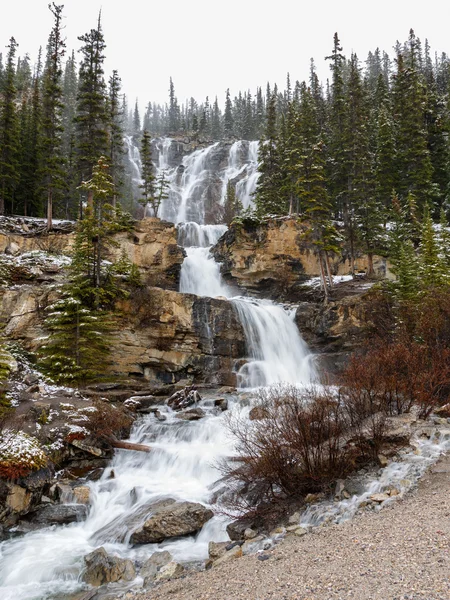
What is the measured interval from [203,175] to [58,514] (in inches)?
2322

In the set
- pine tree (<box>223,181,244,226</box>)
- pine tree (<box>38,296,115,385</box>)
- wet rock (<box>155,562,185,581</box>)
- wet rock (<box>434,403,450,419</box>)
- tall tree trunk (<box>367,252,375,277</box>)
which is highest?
pine tree (<box>223,181,244,226</box>)

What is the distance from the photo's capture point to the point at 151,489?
10.5m

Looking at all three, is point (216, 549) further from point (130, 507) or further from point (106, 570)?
point (130, 507)

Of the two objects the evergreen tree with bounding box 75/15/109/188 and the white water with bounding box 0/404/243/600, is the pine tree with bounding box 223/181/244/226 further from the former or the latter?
the white water with bounding box 0/404/243/600

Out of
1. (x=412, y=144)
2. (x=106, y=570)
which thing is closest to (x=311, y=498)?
(x=106, y=570)

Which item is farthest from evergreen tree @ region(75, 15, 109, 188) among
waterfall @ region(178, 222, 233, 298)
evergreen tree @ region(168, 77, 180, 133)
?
evergreen tree @ region(168, 77, 180, 133)

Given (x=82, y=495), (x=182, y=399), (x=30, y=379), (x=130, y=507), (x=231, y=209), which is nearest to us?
(x=130, y=507)

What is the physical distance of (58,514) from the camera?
940cm

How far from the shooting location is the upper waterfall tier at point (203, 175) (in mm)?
52594

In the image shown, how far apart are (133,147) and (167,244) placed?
56.4 m

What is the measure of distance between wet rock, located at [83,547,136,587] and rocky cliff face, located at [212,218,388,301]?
2580cm

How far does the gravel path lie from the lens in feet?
13.0

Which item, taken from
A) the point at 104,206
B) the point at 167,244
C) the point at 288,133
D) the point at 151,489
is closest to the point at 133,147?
the point at 288,133

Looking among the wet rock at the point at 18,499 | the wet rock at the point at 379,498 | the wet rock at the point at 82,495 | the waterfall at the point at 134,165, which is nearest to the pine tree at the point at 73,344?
the wet rock at the point at 82,495
